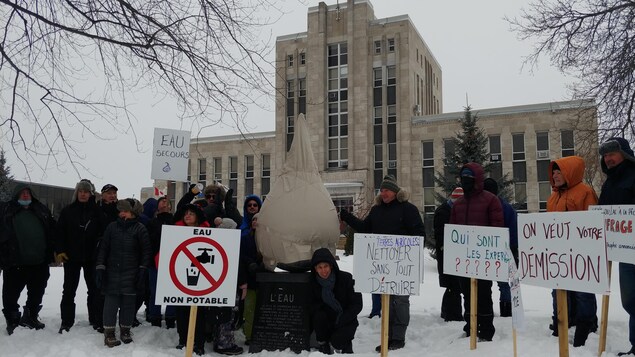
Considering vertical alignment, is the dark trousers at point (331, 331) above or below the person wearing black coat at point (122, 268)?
below

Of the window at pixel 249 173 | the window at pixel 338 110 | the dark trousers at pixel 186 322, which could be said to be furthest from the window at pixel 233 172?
the dark trousers at pixel 186 322

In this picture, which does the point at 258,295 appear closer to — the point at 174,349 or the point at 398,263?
the point at 174,349

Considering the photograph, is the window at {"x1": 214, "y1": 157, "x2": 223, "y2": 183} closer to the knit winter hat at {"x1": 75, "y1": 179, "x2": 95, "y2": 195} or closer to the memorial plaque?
the knit winter hat at {"x1": 75, "y1": 179, "x2": 95, "y2": 195}

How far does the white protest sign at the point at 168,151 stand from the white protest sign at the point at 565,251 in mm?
7129

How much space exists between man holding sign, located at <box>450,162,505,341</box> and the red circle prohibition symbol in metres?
2.99

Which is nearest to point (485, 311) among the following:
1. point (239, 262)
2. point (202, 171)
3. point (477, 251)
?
point (477, 251)

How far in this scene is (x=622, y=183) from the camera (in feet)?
18.3

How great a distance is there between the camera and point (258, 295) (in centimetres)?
675

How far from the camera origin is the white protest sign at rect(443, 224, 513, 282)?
5.80 meters

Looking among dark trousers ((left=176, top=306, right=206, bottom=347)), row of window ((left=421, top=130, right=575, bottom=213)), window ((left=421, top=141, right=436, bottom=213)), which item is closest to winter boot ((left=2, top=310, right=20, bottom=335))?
dark trousers ((left=176, top=306, right=206, bottom=347))

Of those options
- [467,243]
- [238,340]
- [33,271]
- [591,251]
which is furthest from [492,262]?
[33,271]

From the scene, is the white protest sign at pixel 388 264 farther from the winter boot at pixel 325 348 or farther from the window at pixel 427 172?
the window at pixel 427 172

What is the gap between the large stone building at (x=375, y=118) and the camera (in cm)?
3978

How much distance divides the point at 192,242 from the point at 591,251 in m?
3.66
